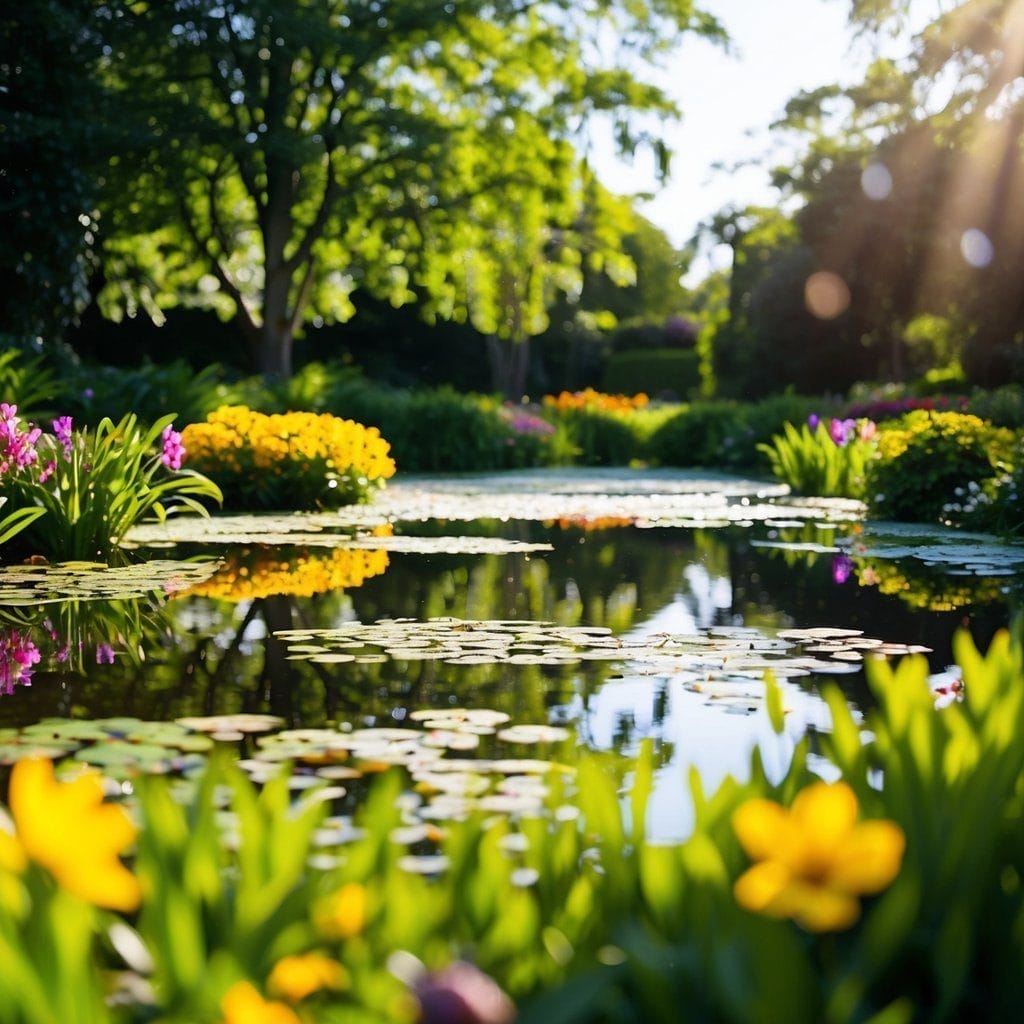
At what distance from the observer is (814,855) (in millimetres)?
1724

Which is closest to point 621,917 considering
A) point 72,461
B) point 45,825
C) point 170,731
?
point 45,825

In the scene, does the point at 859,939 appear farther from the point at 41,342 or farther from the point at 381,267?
the point at 381,267

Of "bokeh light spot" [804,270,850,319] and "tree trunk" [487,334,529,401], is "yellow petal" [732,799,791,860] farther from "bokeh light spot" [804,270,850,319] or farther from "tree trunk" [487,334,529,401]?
"tree trunk" [487,334,529,401]

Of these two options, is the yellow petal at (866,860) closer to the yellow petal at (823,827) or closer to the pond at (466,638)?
the yellow petal at (823,827)

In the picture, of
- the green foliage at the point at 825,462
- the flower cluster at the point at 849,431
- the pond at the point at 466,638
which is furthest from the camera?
the green foliage at the point at 825,462

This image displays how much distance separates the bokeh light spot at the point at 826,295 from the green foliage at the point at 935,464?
707 inches

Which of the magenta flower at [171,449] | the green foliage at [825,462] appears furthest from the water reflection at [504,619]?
the green foliage at [825,462]

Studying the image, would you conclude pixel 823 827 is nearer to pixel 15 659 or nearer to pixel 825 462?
pixel 15 659

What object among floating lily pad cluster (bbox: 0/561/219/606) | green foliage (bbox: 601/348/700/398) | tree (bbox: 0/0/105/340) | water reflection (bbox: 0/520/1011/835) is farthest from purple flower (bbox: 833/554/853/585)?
green foliage (bbox: 601/348/700/398)

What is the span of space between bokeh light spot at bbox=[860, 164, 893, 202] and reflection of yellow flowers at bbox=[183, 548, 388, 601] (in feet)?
65.4

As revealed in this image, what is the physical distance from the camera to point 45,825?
66.0 inches

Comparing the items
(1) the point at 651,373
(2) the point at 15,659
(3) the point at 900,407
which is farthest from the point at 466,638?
(1) the point at 651,373

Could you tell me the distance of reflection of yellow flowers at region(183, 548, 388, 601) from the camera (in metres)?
6.91

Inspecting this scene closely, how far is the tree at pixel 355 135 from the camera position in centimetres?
1970
